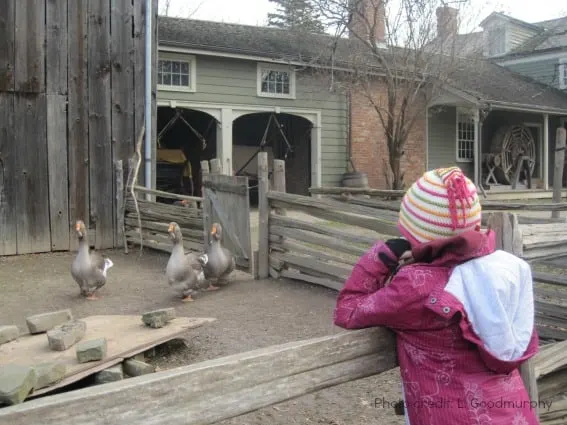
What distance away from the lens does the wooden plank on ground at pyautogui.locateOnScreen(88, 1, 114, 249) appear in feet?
34.2

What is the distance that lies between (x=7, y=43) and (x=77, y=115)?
4.76ft

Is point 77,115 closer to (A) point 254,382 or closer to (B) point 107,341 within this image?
(B) point 107,341

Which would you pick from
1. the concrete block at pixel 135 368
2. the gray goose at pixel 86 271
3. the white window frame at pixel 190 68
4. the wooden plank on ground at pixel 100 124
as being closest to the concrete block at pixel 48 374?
the concrete block at pixel 135 368

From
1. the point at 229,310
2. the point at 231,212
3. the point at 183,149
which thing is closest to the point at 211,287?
the point at 229,310

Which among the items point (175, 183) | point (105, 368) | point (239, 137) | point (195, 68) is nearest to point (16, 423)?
point (105, 368)

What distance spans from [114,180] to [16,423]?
9407 mm

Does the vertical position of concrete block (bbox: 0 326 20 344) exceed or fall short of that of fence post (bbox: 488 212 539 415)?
it falls short

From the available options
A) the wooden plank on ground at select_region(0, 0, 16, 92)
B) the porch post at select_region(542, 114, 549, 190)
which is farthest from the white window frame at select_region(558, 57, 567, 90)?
the wooden plank on ground at select_region(0, 0, 16, 92)

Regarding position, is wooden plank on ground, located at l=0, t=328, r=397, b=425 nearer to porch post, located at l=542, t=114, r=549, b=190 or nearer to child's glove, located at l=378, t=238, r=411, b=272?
child's glove, located at l=378, t=238, r=411, b=272

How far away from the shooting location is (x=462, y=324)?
81.9 inches

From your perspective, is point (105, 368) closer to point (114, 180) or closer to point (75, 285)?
point (75, 285)

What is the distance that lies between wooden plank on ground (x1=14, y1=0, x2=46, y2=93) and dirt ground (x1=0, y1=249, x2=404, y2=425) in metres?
2.69

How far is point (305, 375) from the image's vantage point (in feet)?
6.97

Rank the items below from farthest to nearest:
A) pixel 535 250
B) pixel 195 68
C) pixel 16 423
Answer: pixel 195 68 < pixel 535 250 < pixel 16 423
